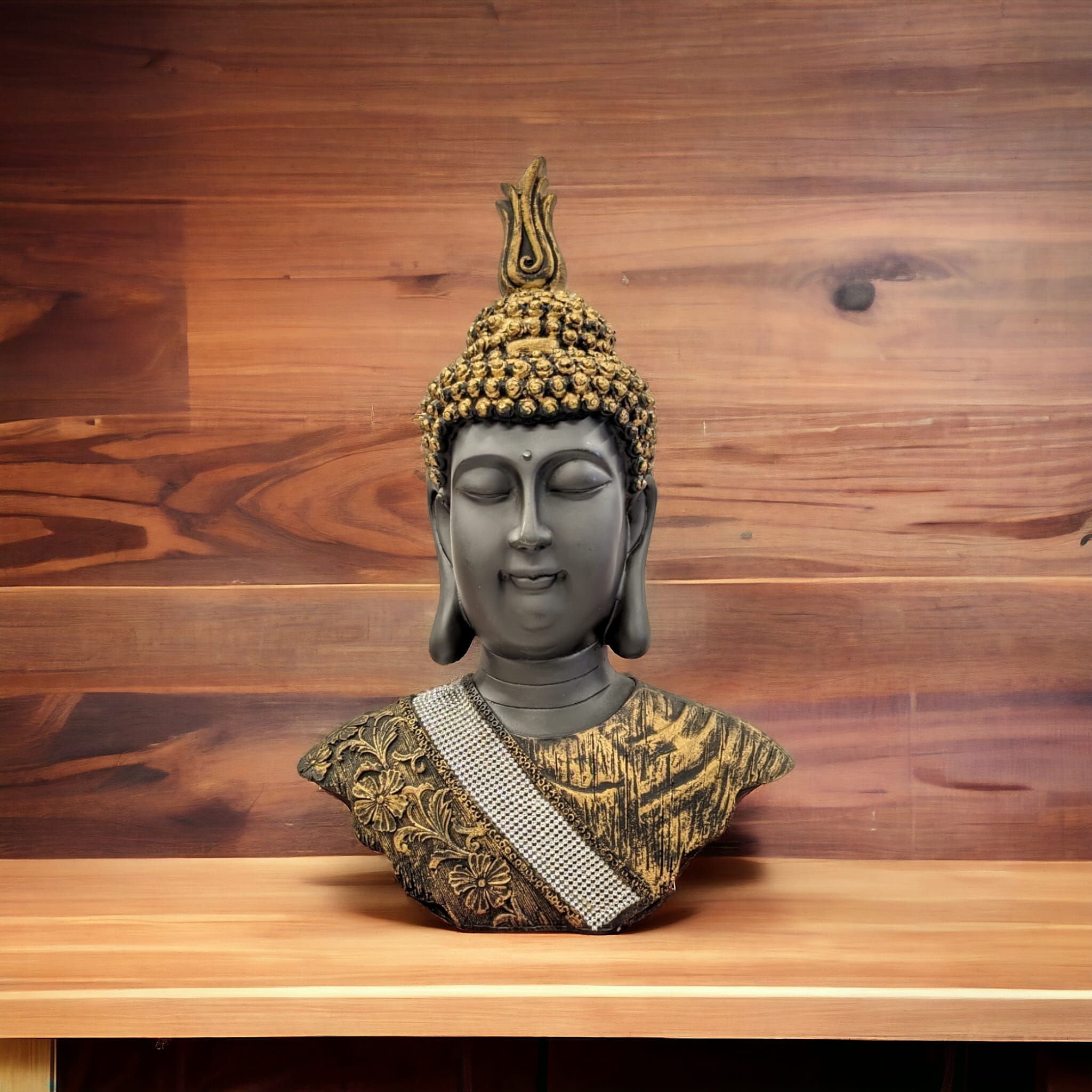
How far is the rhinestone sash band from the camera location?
122 centimetres

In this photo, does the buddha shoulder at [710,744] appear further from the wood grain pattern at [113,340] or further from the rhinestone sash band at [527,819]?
the wood grain pattern at [113,340]

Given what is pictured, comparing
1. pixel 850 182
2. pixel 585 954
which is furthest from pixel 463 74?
pixel 585 954

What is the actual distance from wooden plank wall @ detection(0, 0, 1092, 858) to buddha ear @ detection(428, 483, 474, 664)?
9.9 inches

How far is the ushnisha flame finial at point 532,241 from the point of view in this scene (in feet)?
4.33

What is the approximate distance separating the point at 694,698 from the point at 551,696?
348mm

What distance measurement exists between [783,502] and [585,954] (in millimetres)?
695

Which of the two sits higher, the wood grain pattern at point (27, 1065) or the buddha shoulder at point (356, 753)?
the buddha shoulder at point (356, 753)

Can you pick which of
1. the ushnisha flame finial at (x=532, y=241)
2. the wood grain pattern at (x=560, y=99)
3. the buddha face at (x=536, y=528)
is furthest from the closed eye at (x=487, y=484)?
the wood grain pattern at (x=560, y=99)

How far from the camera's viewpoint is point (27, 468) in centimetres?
165

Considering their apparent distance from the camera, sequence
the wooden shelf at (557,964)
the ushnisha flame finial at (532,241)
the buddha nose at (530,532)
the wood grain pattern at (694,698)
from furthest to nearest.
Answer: the wood grain pattern at (694,698) < the ushnisha flame finial at (532,241) < the buddha nose at (530,532) < the wooden shelf at (557,964)

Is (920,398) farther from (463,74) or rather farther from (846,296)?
(463,74)

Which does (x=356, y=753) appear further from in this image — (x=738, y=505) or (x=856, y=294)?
(x=856, y=294)

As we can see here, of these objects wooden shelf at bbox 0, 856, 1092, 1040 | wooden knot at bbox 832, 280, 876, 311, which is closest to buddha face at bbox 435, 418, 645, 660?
wooden shelf at bbox 0, 856, 1092, 1040

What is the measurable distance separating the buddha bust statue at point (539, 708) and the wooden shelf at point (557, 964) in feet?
0.22
